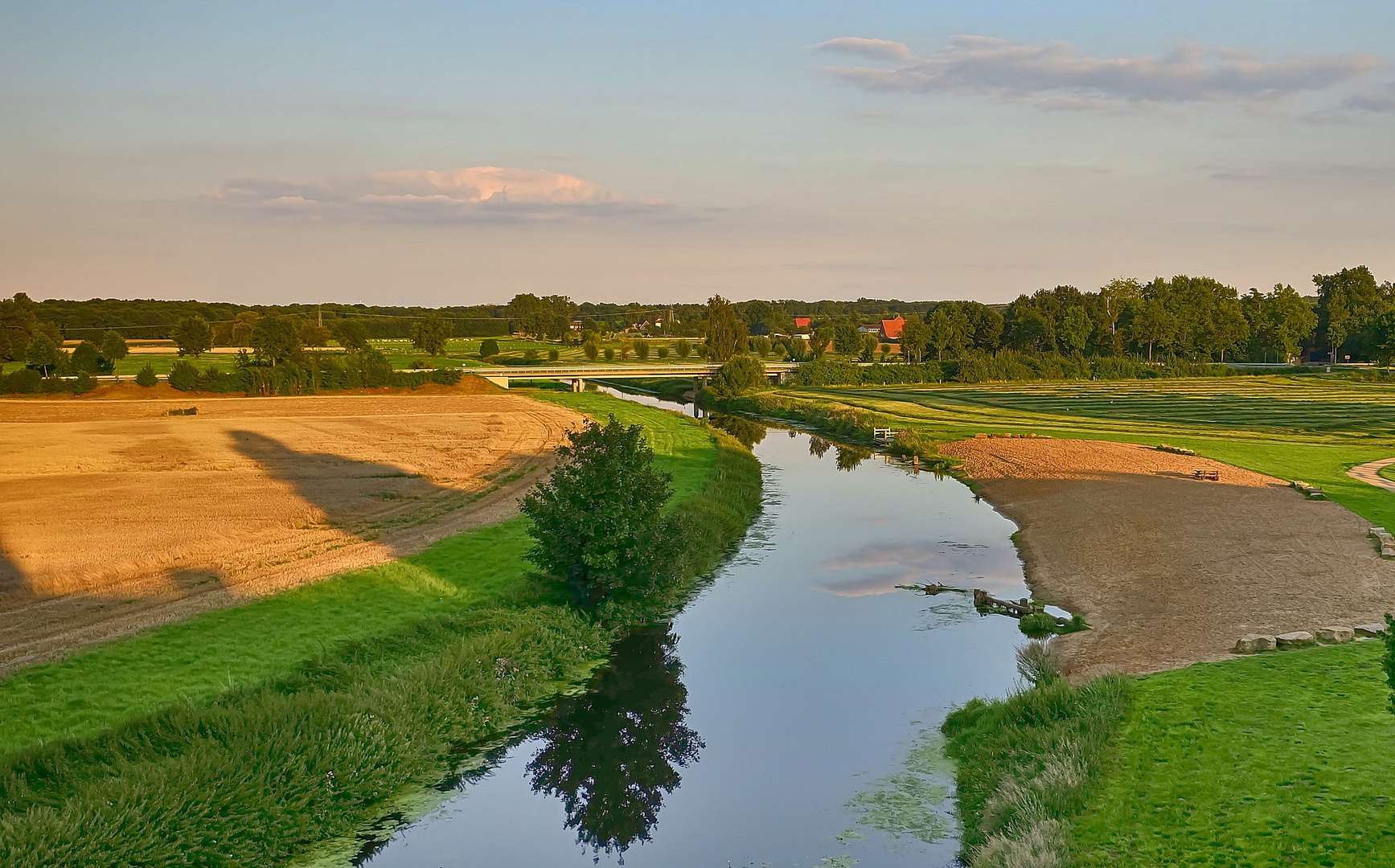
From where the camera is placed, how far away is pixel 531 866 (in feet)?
42.5

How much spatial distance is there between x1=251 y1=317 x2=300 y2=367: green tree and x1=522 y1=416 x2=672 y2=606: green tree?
73.2m

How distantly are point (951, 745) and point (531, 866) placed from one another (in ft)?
21.1

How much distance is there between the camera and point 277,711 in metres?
14.6

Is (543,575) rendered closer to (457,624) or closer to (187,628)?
(457,624)

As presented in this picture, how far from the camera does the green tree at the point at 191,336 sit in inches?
4604

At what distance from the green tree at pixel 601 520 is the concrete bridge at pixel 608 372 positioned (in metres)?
76.3

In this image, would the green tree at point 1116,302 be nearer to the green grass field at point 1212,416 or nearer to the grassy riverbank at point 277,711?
the green grass field at point 1212,416

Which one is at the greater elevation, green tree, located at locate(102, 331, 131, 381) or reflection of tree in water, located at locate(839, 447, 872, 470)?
green tree, located at locate(102, 331, 131, 381)

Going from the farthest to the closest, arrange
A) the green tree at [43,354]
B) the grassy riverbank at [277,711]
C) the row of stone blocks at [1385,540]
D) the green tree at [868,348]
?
1. the green tree at [868,348]
2. the green tree at [43,354]
3. the row of stone blocks at [1385,540]
4. the grassy riverbank at [277,711]

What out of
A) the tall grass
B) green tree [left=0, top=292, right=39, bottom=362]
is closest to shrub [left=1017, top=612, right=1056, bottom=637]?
the tall grass

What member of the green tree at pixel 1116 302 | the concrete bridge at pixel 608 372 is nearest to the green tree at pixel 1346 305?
the green tree at pixel 1116 302

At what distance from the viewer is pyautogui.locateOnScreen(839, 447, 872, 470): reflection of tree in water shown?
Result: 52.7m

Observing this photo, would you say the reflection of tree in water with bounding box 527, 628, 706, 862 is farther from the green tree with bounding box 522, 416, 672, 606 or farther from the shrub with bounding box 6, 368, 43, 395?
the shrub with bounding box 6, 368, 43, 395

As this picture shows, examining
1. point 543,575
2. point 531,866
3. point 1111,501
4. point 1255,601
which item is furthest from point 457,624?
point 1111,501
